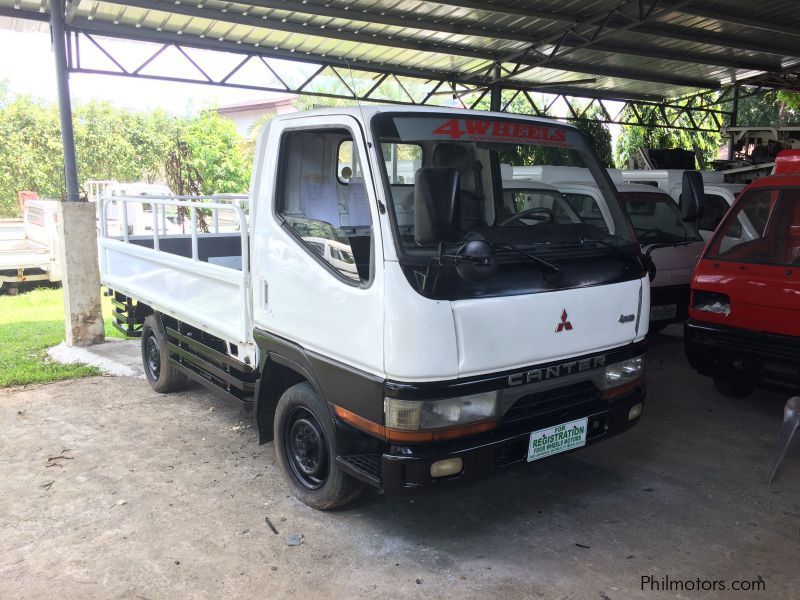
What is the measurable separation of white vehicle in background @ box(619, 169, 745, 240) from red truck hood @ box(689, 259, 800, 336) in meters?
1.68

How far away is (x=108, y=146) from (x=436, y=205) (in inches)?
787

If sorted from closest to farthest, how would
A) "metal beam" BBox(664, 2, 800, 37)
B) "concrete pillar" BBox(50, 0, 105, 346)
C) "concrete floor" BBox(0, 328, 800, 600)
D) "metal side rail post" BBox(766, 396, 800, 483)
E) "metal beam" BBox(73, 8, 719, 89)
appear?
"concrete floor" BBox(0, 328, 800, 600), "metal side rail post" BBox(766, 396, 800, 483), "concrete pillar" BBox(50, 0, 105, 346), "metal beam" BBox(73, 8, 719, 89), "metal beam" BBox(664, 2, 800, 37)

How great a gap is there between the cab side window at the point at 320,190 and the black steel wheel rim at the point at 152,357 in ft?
9.00

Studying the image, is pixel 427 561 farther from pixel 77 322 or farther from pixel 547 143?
pixel 77 322

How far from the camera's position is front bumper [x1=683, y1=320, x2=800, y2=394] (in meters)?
4.41

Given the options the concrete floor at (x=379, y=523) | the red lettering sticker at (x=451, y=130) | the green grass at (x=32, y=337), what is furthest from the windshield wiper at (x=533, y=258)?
the green grass at (x=32, y=337)

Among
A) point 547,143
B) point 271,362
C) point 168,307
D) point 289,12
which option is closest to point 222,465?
point 271,362

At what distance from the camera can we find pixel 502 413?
2.90 m

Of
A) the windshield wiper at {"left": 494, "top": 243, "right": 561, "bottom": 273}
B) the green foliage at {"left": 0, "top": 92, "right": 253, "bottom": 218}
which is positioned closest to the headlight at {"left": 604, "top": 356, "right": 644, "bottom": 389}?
the windshield wiper at {"left": 494, "top": 243, "right": 561, "bottom": 273}

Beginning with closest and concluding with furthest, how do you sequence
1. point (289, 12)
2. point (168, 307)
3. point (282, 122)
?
point (282, 122) → point (168, 307) → point (289, 12)

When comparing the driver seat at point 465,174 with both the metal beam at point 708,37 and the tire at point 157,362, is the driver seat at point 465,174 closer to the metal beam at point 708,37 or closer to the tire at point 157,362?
the tire at point 157,362

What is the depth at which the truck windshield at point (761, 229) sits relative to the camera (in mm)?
4859

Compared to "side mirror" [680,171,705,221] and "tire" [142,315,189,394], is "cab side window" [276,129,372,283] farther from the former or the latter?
"tire" [142,315,189,394]

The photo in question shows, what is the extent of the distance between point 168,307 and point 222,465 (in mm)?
1404
